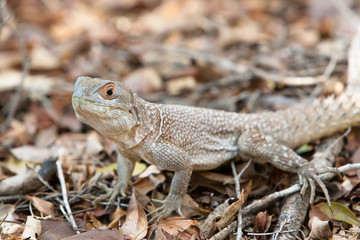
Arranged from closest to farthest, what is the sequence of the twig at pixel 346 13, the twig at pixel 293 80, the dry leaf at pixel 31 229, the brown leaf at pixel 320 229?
the brown leaf at pixel 320 229 → the dry leaf at pixel 31 229 → the twig at pixel 293 80 → the twig at pixel 346 13

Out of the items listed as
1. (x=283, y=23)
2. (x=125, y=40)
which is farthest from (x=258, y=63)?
(x=125, y=40)

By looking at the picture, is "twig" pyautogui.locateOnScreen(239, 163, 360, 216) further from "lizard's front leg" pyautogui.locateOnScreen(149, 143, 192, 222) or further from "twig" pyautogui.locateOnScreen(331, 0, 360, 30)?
"twig" pyautogui.locateOnScreen(331, 0, 360, 30)

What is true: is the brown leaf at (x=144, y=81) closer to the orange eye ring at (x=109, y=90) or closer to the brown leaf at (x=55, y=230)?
the orange eye ring at (x=109, y=90)

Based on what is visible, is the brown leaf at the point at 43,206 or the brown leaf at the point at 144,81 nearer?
the brown leaf at the point at 43,206

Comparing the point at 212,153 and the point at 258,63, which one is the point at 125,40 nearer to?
the point at 258,63

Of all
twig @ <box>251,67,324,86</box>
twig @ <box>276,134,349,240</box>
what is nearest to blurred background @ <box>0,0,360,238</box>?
twig @ <box>251,67,324,86</box>

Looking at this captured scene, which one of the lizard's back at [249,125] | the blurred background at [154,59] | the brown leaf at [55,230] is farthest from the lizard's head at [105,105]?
the blurred background at [154,59]

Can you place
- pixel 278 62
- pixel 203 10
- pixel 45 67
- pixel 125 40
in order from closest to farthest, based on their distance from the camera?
pixel 278 62 → pixel 45 67 → pixel 125 40 → pixel 203 10
